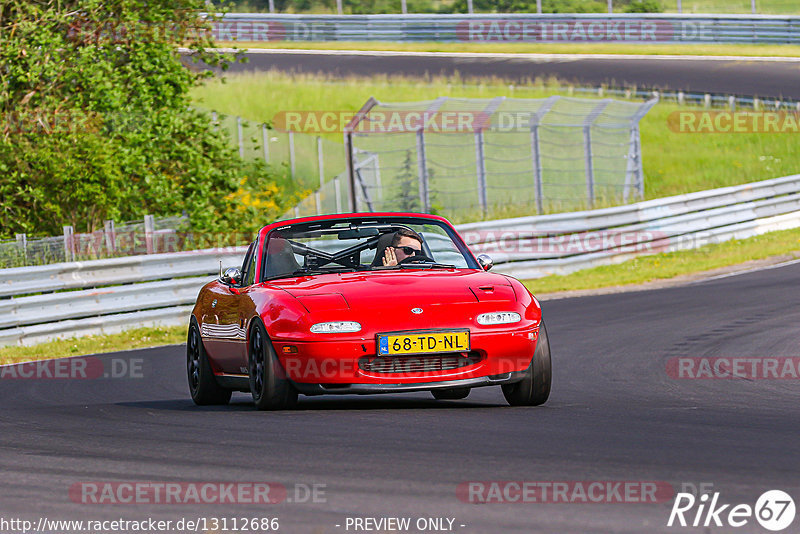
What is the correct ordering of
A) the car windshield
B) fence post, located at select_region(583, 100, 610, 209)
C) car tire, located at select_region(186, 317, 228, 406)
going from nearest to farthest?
the car windshield, car tire, located at select_region(186, 317, 228, 406), fence post, located at select_region(583, 100, 610, 209)

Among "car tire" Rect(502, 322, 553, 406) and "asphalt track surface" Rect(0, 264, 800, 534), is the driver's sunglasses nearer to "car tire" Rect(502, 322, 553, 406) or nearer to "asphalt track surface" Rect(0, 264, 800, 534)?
"asphalt track surface" Rect(0, 264, 800, 534)

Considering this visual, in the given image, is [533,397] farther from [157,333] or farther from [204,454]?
[157,333]

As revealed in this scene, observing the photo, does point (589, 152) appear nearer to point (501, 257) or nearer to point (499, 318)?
point (501, 257)

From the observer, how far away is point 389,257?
366 inches

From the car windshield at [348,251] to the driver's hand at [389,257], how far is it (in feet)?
0.07

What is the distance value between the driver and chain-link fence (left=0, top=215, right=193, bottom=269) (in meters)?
8.66

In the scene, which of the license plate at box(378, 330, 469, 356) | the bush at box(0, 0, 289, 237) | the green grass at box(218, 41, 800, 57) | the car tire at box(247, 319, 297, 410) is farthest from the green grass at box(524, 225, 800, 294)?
the green grass at box(218, 41, 800, 57)

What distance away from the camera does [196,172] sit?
830 inches

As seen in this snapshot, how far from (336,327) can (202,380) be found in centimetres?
227

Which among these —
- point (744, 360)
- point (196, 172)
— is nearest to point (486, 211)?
point (196, 172)

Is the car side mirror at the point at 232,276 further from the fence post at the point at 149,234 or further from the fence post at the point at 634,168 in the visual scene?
the fence post at the point at 634,168

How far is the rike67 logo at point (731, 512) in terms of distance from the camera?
4.70 metres

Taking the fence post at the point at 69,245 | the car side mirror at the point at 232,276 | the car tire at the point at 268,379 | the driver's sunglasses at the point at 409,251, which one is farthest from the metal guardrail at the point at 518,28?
the car tire at the point at 268,379

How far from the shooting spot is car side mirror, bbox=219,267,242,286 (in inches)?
369
